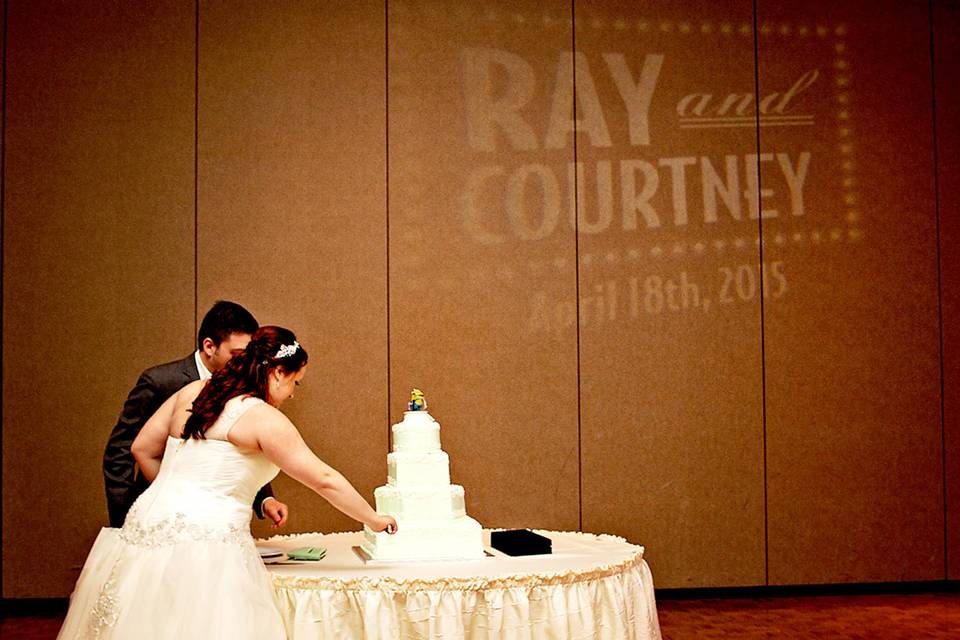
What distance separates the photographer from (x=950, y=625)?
5168 millimetres

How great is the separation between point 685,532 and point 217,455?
369 centimetres

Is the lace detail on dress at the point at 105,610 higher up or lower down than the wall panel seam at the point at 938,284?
lower down

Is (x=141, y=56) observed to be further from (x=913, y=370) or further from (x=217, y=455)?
(x=913, y=370)

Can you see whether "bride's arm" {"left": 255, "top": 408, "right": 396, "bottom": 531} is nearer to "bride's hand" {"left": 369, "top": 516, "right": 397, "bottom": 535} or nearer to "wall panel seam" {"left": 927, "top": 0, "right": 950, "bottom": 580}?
"bride's hand" {"left": 369, "top": 516, "right": 397, "bottom": 535}

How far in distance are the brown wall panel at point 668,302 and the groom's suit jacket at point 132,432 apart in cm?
275

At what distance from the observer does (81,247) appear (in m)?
5.67

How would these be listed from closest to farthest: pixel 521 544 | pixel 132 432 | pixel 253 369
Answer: pixel 253 369, pixel 521 544, pixel 132 432

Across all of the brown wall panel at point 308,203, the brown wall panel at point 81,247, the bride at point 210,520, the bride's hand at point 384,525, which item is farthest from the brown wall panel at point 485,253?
the bride at point 210,520

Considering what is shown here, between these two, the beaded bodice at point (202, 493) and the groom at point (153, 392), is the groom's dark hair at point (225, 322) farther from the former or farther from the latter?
the beaded bodice at point (202, 493)

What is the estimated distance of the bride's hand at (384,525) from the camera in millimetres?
3132

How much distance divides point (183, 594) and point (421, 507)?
2.89 ft

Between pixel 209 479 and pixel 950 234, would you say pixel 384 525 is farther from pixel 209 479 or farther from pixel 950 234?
pixel 950 234

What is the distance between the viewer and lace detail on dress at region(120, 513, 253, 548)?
283 cm

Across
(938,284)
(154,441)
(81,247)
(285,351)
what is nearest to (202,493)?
(154,441)
